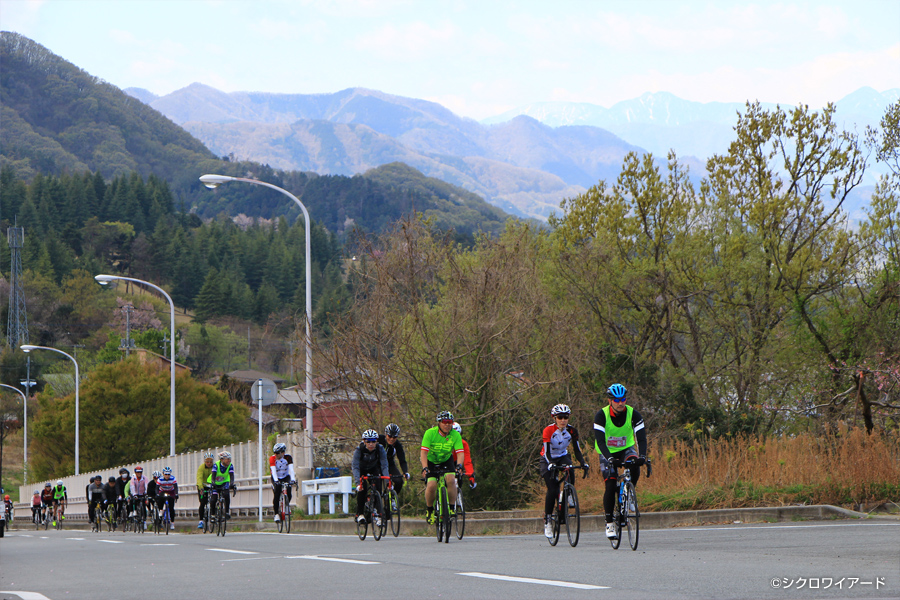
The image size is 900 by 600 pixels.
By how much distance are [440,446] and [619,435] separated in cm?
359

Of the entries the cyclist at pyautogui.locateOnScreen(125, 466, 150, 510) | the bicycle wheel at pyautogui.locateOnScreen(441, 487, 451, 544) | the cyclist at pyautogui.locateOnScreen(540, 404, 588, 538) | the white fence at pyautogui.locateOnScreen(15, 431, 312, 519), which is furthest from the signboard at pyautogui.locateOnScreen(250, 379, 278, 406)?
the cyclist at pyautogui.locateOnScreen(540, 404, 588, 538)

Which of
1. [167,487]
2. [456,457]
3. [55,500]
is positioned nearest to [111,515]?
[167,487]

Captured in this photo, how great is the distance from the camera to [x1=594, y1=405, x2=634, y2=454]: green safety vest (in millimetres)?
11617

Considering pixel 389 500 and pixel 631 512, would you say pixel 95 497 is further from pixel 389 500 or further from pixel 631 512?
pixel 631 512

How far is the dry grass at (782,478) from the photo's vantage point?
1600cm

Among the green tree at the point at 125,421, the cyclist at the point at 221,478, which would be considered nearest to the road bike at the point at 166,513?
the cyclist at the point at 221,478

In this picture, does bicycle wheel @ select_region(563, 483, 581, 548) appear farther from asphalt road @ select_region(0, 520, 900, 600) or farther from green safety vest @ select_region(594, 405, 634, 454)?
green safety vest @ select_region(594, 405, 634, 454)

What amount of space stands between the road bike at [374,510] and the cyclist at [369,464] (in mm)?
22

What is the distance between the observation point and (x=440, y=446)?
14570 mm

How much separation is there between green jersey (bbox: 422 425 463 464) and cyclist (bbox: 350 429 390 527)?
205cm

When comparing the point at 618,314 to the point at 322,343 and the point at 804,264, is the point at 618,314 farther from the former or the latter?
the point at 322,343

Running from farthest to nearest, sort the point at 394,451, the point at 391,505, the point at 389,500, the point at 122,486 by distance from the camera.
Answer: the point at 122,486 < the point at 394,451 < the point at 391,505 < the point at 389,500

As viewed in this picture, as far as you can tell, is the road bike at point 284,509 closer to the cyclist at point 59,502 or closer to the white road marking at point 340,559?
the white road marking at point 340,559

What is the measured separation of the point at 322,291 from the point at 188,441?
74.3 m
